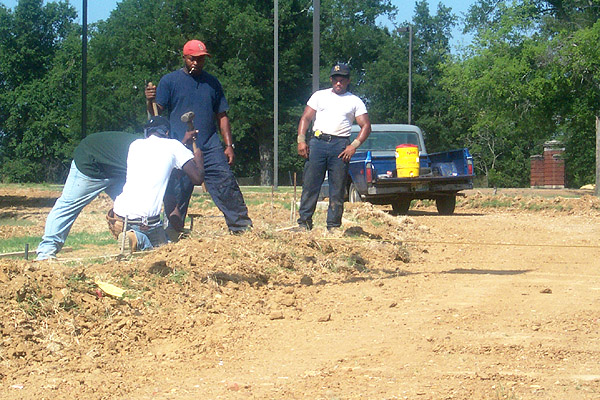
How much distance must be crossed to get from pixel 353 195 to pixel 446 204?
6.30 ft

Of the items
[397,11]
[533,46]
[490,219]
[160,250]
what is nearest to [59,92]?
[397,11]

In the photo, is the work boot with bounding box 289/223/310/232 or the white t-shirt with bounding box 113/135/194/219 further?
the work boot with bounding box 289/223/310/232

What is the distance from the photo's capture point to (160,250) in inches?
283

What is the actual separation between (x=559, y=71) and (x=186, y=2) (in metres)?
32.7

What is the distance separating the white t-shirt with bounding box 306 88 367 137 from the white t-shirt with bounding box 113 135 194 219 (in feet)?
8.74

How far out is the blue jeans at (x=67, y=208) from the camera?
751cm

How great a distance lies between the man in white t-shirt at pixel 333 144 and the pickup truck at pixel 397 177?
6004mm

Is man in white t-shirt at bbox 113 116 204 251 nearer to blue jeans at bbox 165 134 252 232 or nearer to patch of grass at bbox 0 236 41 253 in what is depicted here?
blue jeans at bbox 165 134 252 232

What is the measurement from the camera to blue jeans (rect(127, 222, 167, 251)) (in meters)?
7.21

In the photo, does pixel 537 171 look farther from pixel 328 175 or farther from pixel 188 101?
pixel 188 101

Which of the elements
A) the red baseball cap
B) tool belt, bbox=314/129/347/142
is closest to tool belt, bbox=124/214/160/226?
the red baseball cap

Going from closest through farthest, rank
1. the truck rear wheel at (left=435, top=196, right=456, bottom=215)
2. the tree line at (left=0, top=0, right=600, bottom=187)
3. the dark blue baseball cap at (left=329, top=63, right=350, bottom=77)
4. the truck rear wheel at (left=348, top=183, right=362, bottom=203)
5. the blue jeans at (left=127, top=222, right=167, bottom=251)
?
1. the blue jeans at (left=127, top=222, right=167, bottom=251)
2. the dark blue baseball cap at (left=329, top=63, right=350, bottom=77)
3. the truck rear wheel at (left=348, top=183, right=362, bottom=203)
4. the truck rear wheel at (left=435, top=196, right=456, bottom=215)
5. the tree line at (left=0, top=0, right=600, bottom=187)

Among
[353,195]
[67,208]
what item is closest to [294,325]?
[67,208]

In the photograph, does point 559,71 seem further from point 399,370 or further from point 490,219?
point 399,370
